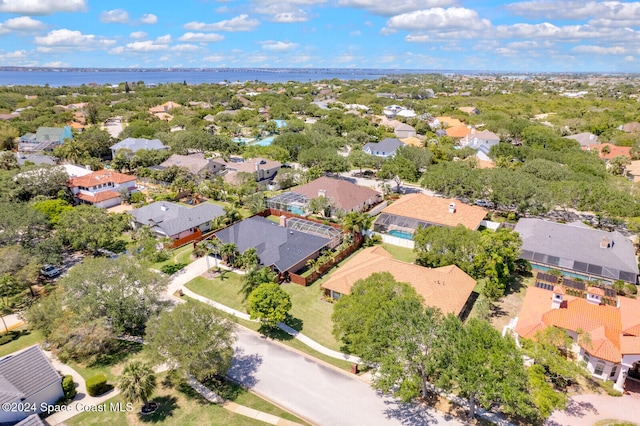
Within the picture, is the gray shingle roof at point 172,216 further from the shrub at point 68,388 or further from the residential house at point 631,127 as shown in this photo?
the residential house at point 631,127

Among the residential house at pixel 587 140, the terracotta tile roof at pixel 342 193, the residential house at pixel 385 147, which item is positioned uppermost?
the residential house at pixel 587 140

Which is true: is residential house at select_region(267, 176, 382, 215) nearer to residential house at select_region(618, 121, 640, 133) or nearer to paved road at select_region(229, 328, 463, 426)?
paved road at select_region(229, 328, 463, 426)

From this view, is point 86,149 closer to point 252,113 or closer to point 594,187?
point 252,113

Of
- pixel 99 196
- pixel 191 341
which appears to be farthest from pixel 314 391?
pixel 99 196

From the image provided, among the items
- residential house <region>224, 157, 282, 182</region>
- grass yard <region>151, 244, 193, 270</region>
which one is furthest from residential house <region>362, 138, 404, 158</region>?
grass yard <region>151, 244, 193, 270</region>

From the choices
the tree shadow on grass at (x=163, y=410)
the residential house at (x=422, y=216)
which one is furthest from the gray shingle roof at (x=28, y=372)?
the residential house at (x=422, y=216)
